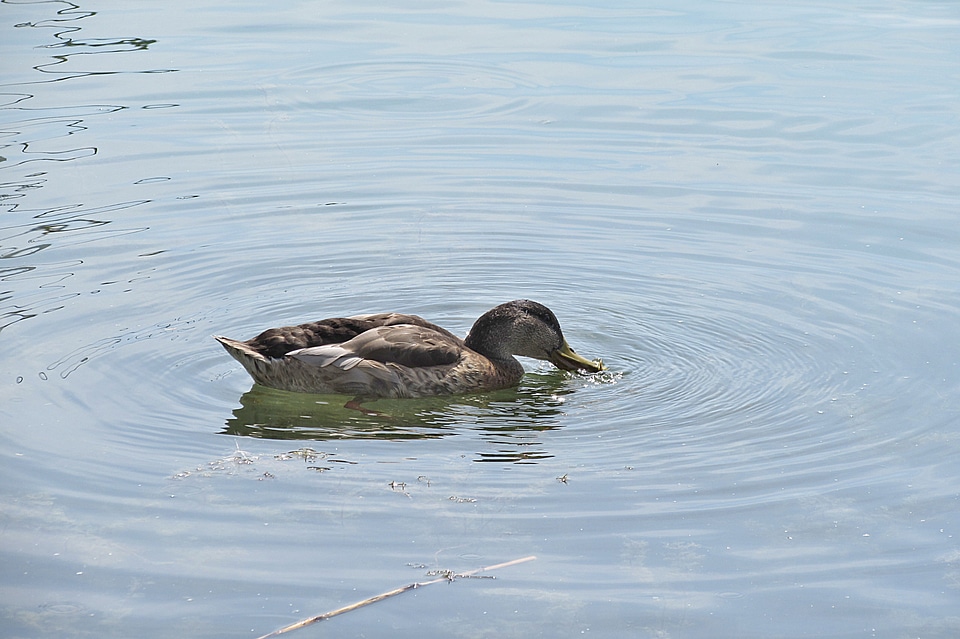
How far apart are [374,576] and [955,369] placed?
15.6 feet

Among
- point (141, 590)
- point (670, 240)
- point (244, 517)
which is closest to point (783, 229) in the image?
point (670, 240)

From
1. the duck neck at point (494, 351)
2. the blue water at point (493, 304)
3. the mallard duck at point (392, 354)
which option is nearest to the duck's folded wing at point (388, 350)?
the mallard duck at point (392, 354)

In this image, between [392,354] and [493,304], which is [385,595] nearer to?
[392,354]

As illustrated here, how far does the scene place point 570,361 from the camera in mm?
9922

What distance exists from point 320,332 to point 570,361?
1.82 metres

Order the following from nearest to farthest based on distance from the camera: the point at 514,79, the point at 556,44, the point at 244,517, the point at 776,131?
the point at 244,517 → the point at 776,131 → the point at 514,79 → the point at 556,44

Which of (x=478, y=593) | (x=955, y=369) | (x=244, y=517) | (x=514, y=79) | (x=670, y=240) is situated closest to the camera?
(x=478, y=593)

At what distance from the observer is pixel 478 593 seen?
6.38m

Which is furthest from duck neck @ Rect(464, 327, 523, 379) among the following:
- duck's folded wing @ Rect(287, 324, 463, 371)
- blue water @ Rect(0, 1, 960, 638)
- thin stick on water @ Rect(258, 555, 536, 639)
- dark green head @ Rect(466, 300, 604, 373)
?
thin stick on water @ Rect(258, 555, 536, 639)

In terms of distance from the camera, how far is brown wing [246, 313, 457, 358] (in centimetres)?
920

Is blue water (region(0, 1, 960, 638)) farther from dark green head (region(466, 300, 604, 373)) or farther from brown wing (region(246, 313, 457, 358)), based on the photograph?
brown wing (region(246, 313, 457, 358))

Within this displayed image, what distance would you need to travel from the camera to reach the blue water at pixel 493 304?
6598mm

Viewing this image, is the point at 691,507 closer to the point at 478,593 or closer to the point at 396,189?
the point at 478,593

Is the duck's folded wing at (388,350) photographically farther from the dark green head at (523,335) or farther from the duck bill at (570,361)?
the duck bill at (570,361)
